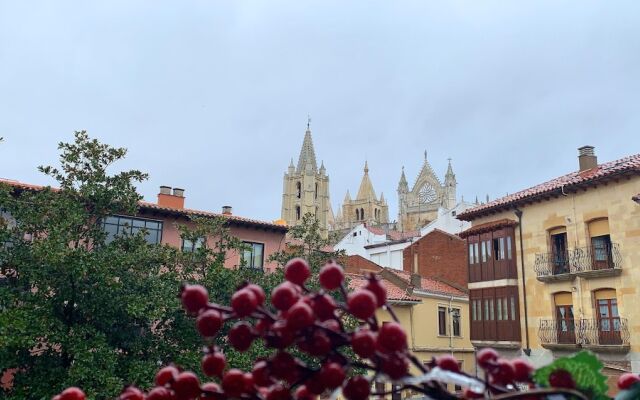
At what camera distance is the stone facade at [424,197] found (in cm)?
11800

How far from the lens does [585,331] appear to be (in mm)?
20875

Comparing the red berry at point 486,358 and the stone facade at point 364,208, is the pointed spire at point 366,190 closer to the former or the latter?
the stone facade at point 364,208

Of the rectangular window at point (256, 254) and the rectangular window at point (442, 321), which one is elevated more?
the rectangular window at point (256, 254)

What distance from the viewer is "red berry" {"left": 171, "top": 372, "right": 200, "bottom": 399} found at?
202 cm

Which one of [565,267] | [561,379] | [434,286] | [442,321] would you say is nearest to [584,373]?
[561,379]

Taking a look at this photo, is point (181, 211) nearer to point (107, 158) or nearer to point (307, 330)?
point (107, 158)

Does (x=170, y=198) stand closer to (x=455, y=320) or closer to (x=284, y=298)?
(x=455, y=320)

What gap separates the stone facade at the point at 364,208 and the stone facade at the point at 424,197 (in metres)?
10.7

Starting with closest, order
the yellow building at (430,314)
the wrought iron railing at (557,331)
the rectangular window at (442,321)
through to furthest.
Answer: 1. the wrought iron railing at (557,331)
2. the yellow building at (430,314)
3. the rectangular window at (442,321)

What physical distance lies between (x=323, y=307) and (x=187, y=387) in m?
0.60

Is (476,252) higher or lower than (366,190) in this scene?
lower

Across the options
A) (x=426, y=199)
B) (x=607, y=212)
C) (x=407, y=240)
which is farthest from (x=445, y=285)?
(x=426, y=199)

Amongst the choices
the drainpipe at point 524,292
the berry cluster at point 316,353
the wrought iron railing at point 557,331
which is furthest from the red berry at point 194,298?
the drainpipe at point 524,292

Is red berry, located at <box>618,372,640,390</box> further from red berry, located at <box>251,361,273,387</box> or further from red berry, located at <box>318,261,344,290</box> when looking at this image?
red berry, located at <box>251,361,273,387</box>
